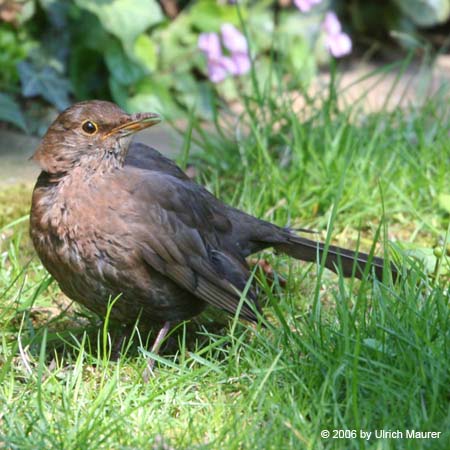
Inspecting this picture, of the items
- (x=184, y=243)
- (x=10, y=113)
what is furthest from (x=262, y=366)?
(x=10, y=113)

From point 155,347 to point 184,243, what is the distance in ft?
1.37

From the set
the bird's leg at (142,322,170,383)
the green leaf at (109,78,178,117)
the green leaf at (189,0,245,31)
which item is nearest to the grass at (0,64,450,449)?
the bird's leg at (142,322,170,383)

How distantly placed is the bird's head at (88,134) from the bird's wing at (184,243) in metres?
0.17

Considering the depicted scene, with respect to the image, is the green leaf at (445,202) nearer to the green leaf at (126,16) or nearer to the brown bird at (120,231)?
the brown bird at (120,231)

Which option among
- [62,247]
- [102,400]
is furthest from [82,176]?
[102,400]

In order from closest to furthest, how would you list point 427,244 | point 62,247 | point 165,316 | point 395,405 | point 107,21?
point 395,405 < point 62,247 < point 165,316 < point 427,244 < point 107,21

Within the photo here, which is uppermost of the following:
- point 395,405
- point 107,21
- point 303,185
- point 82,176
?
point 107,21

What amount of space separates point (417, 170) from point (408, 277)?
1430 mm

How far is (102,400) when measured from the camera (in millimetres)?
3303

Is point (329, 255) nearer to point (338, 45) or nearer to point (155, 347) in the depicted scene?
point (155, 347)

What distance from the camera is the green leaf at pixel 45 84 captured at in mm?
6184

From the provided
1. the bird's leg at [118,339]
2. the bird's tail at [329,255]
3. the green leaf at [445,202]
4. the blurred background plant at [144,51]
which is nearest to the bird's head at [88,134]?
the bird's leg at [118,339]

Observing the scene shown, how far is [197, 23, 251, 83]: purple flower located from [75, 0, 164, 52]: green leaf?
16.4 inches

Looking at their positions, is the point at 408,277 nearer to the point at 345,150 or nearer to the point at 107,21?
the point at 345,150
